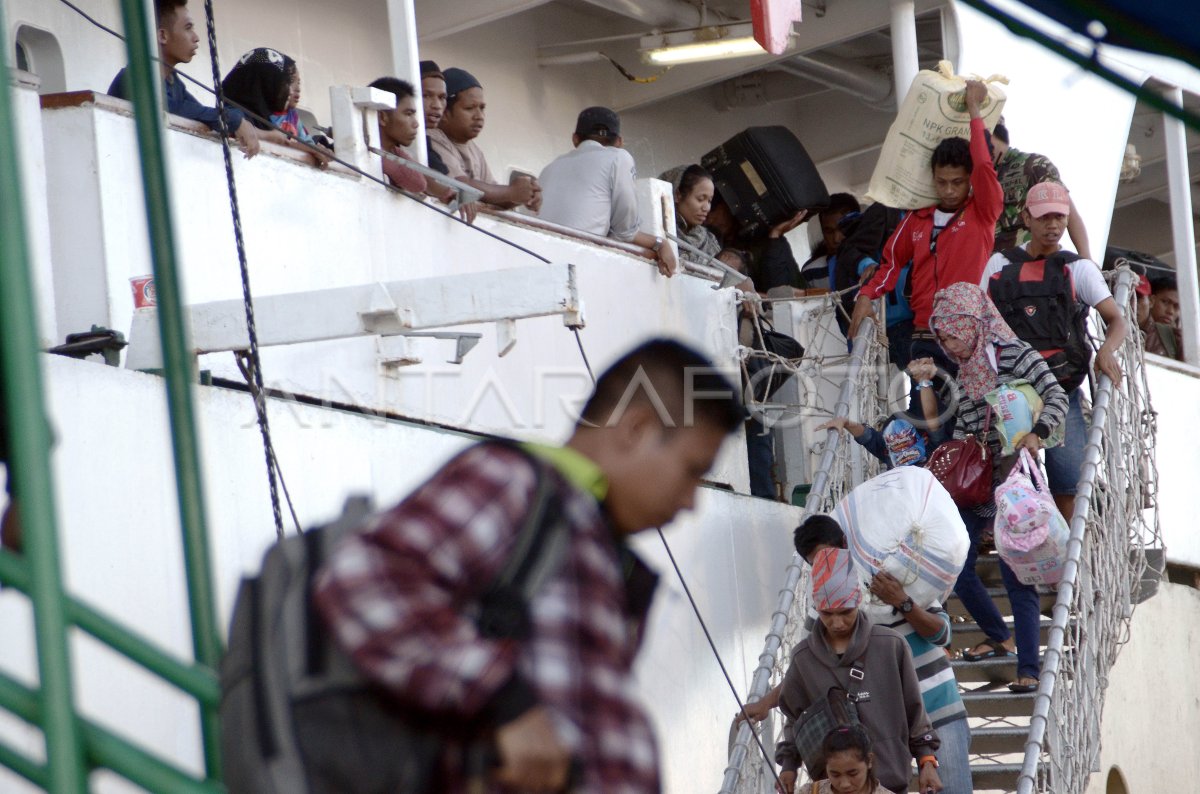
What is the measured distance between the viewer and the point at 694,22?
12039 millimetres

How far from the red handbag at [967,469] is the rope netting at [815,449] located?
2.29 feet

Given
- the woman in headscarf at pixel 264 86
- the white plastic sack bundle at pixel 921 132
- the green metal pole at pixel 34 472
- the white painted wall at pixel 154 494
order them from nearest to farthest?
1. the green metal pole at pixel 34 472
2. the white painted wall at pixel 154 494
3. the woman in headscarf at pixel 264 86
4. the white plastic sack bundle at pixel 921 132

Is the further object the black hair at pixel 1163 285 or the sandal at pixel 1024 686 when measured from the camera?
the black hair at pixel 1163 285

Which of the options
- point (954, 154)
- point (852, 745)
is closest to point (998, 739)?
point (852, 745)

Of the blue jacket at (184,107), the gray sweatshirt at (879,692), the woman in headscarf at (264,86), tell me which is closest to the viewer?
the gray sweatshirt at (879,692)

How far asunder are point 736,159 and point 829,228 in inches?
29.2

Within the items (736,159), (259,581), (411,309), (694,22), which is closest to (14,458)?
(259,581)

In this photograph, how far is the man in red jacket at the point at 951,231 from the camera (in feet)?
27.1

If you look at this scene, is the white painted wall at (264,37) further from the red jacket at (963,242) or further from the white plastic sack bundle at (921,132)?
the red jacket at (963,242)

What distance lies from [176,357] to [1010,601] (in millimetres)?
5826

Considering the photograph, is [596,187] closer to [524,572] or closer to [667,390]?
[667,390]

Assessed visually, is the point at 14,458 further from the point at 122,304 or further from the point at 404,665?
the point at 122,304

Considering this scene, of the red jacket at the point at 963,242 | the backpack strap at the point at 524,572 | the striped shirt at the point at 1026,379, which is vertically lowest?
the striped shirt at the point at 1026,379

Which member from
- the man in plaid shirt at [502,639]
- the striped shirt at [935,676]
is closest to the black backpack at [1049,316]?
the striped shirt at [935,676]
